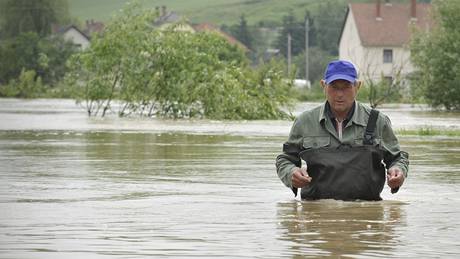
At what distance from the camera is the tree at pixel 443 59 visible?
59094 mm

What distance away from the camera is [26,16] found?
161000 mm

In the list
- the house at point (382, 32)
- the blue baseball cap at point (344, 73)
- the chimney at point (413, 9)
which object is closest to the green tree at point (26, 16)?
the house at point (382, 32)

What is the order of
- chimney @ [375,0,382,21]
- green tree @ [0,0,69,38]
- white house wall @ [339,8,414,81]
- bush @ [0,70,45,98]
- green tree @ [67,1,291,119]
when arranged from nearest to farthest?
green tree @ [67,1,291,119], bush @ [0,70,45,98], white house wall @ [339,8,414,81], chimney @ [375,0,382,21], green tree @ [0,0,69,38]

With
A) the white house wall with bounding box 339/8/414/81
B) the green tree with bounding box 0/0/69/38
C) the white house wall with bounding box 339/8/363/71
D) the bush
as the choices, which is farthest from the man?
the green tree with bounding box 0/0/69/38

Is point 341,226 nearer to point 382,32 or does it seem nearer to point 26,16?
point 382,32

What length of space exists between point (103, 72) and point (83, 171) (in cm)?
2855

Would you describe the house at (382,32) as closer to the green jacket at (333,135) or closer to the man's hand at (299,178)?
the green jacket at (333,135)

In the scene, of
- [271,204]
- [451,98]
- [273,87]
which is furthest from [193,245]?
[451,98]

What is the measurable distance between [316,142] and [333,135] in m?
0.15

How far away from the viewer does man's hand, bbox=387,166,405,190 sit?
34.6ft

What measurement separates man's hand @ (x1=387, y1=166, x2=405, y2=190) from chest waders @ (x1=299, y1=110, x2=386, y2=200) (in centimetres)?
22

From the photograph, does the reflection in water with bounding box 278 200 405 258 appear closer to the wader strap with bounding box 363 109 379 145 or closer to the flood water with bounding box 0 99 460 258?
the flood water with bounding box 0 99 460 258

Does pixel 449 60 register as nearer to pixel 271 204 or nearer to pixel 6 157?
pixel 6 157

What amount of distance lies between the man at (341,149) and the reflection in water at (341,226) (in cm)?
19
